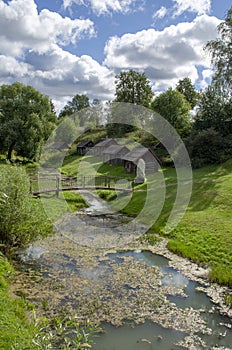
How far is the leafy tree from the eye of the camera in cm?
4619

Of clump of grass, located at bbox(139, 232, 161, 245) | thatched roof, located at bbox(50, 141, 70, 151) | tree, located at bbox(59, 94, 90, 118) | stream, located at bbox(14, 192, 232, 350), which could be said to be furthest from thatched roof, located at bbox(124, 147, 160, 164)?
tree, located at bbox(59, 94, 90, 118)

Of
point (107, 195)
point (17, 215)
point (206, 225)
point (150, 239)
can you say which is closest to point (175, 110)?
point (107, 195)

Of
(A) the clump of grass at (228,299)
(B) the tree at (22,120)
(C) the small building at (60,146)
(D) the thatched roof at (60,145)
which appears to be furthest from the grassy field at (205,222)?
(D) the thatched roof at (60,145)

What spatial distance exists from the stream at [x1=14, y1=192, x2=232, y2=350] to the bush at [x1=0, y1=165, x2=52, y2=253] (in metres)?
1.38

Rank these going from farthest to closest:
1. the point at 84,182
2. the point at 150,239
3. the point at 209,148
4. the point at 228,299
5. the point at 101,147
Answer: the point at 101,147 → the point at 209,148 → the point at 84,182 → the point at 150,239 → the point at 228,299

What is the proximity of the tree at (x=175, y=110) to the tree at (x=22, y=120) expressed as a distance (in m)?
22.9

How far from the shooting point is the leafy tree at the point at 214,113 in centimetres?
4619

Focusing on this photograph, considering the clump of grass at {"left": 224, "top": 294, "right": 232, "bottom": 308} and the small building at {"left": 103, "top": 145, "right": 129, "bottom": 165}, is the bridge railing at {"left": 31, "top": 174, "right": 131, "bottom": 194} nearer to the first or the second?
the small building at {"left": 103, "top": 145, "right": 129, "bottom": 165}

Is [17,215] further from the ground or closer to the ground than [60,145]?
closer to the ground

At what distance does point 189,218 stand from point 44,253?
11602mm

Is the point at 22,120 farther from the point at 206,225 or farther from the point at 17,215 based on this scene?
the point at 206,225

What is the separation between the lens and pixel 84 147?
2867 inches

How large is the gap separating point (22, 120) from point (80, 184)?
2082 centimetres

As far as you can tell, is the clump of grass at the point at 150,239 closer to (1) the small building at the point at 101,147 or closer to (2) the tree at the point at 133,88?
(1) the small building at the point at 101,147
